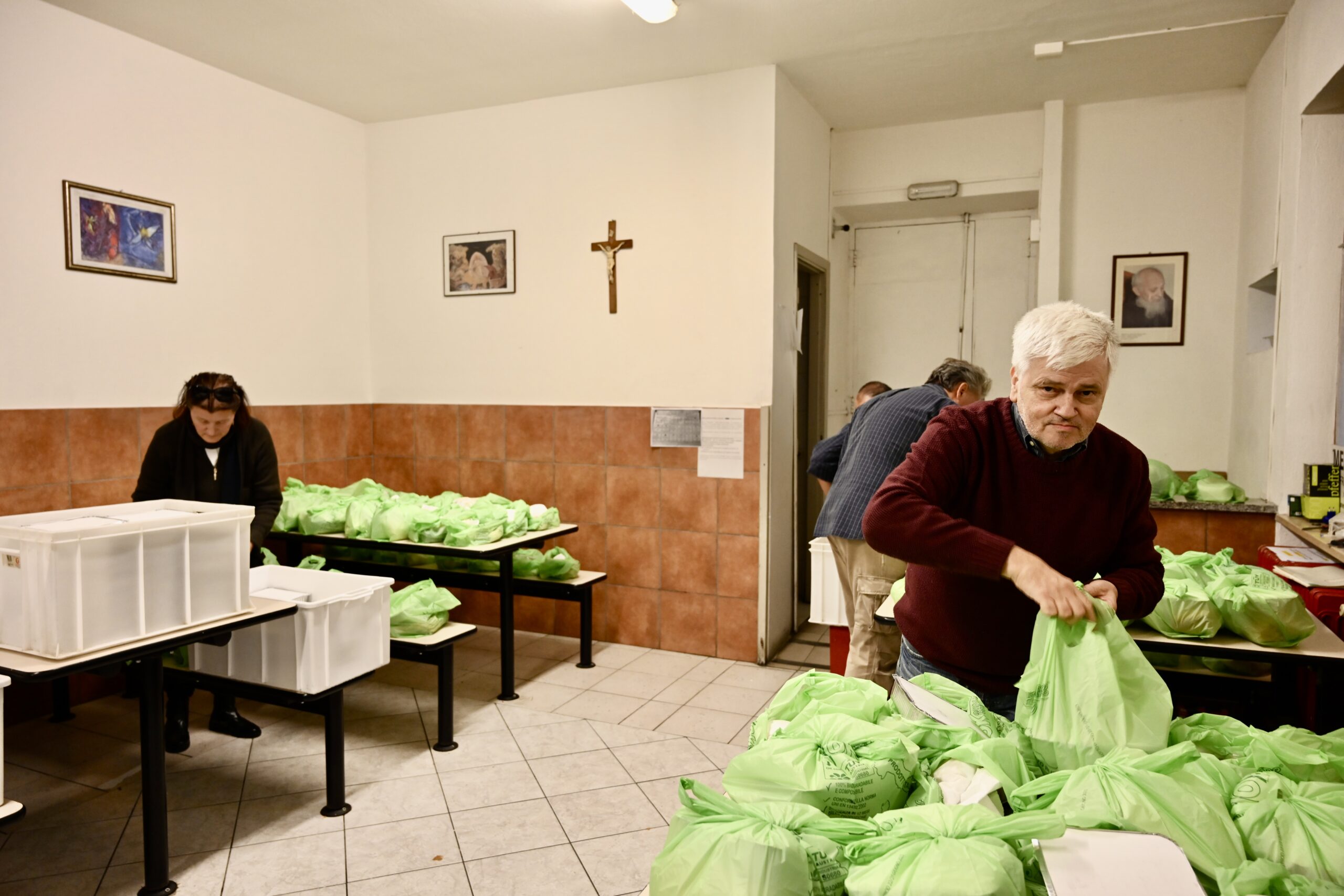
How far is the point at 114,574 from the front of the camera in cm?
221

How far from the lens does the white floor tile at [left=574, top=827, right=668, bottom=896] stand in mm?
2389

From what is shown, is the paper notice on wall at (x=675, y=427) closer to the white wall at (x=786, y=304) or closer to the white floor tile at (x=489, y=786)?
the white wall at (x=786, y=304)

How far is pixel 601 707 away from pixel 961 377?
2.08 m

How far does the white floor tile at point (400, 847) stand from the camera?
8.11 ft

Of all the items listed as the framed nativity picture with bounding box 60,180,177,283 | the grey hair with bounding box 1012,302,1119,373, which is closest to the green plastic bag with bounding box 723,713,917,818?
the grey hair with bounding box 1012,302,1119,373

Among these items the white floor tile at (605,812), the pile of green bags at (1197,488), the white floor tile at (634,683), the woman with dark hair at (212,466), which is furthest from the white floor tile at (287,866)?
the pile of green bags at (1197,488)

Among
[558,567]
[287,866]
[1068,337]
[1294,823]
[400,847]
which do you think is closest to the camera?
[1294,823]

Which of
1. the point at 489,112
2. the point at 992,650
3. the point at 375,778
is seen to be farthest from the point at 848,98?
the point at 375,778

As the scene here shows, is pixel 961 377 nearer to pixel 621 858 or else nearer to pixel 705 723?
pixel 705 723

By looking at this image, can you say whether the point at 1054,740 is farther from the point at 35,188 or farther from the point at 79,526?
the point at 35,188

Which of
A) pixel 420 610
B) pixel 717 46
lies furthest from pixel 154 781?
pixel 717 46

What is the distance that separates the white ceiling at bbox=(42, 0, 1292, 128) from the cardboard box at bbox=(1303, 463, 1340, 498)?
1.94 m

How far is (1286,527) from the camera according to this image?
334 cm

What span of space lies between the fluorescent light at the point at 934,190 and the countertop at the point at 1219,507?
2133mm
